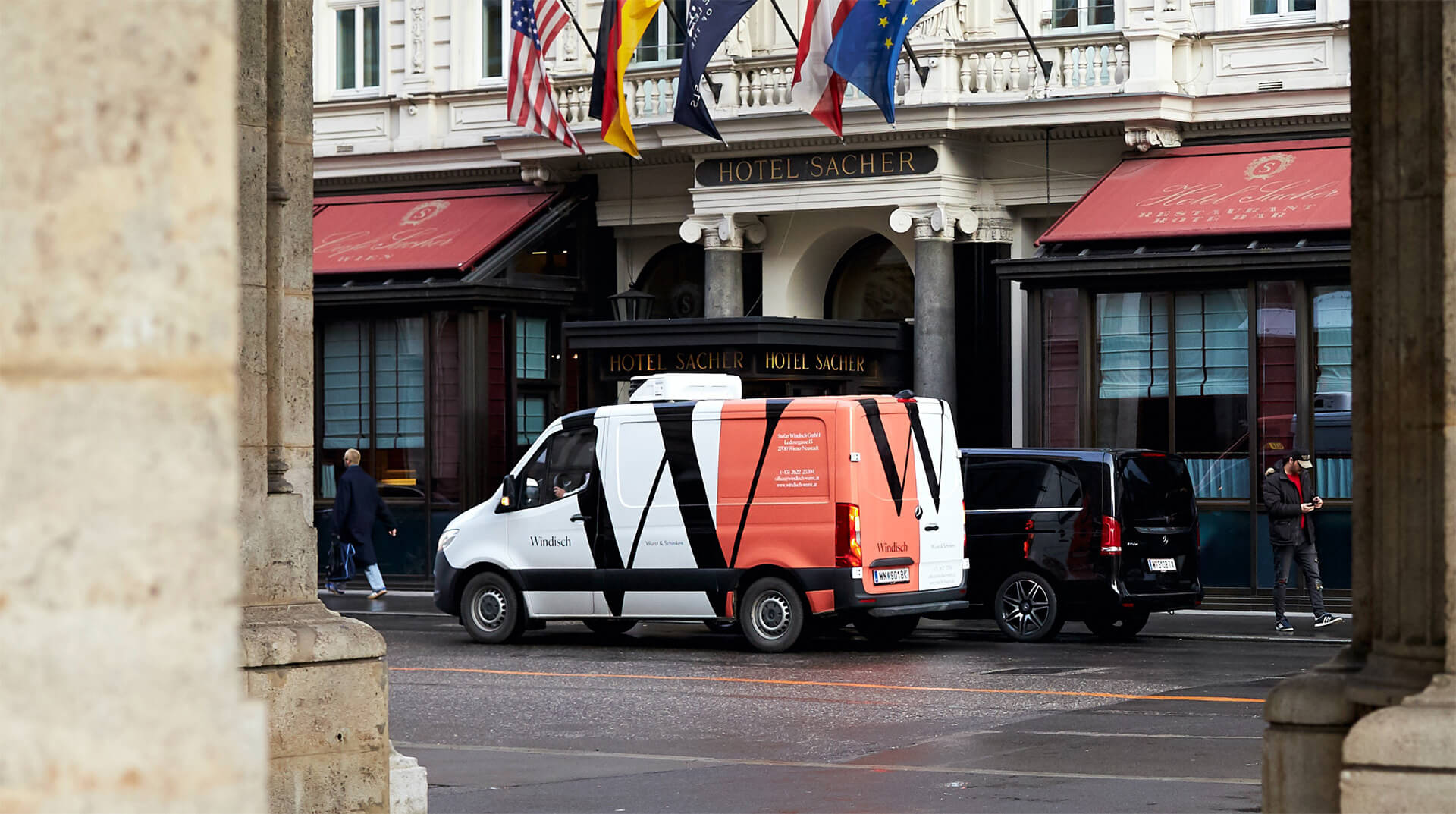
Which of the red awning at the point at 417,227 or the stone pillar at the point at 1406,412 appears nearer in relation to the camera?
the stone pillar at the point at 1406,412

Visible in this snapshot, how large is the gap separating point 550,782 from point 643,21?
1448cm

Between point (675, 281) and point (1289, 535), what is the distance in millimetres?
11085

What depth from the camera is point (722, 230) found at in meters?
26.7

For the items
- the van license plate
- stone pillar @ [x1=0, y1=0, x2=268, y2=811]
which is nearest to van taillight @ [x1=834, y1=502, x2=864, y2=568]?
the van license plate

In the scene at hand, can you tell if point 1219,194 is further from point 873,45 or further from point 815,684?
point 815,684

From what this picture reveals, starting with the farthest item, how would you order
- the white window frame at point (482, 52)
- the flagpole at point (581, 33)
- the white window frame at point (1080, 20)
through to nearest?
the white window frame at point (482, 52)
the flagpole at point (581, 33)
the white window frame at point (1080, 20)

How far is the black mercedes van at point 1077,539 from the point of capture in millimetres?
18803

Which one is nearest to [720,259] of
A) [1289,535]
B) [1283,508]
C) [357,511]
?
[357,511]

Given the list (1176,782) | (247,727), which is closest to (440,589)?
(1176,782)

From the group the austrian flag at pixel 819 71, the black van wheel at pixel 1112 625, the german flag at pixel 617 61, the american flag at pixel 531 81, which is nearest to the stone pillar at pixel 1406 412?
the black van wheel at pixel 1112 625

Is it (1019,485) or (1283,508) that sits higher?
(1019,485)

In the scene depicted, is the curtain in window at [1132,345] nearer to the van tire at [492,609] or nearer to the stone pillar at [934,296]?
the stone pillar at [934,296]

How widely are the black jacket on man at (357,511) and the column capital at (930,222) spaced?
7106mm

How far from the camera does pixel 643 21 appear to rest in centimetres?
2359
